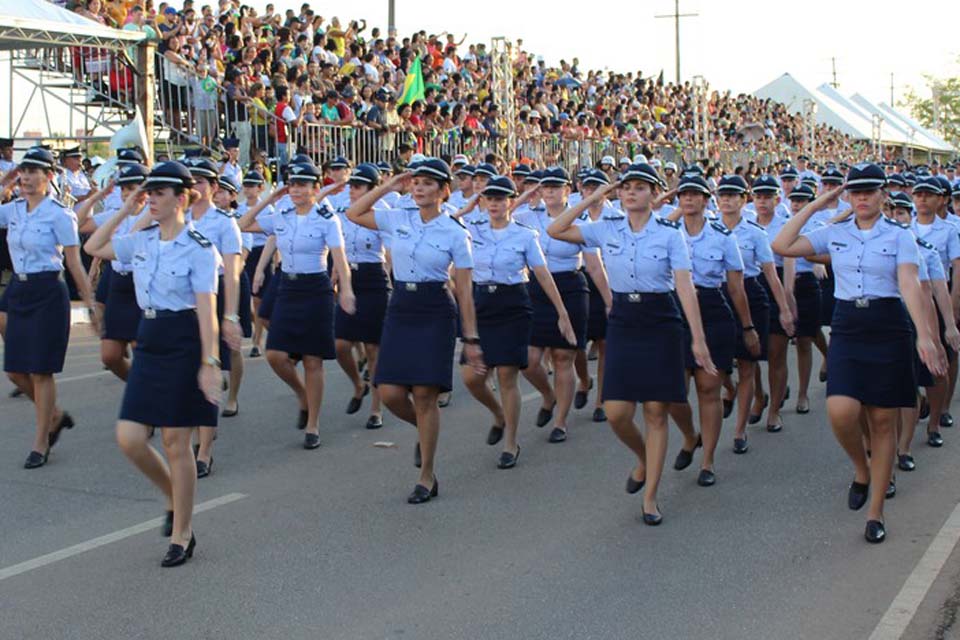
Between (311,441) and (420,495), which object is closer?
(420,495)

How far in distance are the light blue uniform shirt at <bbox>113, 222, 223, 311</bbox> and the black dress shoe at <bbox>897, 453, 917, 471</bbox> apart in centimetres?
493

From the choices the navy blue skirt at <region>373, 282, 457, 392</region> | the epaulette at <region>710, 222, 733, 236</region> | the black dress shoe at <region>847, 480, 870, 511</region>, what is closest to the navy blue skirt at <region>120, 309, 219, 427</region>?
the navy blue skirt at <region>373, 282, 457, 392</region>

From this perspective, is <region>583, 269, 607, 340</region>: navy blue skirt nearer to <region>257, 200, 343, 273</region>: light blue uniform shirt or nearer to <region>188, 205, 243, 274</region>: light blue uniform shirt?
<region>257, 200, 343, 273</region>: light blue uniform shirt

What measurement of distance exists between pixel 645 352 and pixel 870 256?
4.37ft

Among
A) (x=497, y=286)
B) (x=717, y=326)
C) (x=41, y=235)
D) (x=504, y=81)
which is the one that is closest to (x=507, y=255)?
(x=497, y=286)

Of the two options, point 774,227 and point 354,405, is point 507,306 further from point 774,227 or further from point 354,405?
point 774,227

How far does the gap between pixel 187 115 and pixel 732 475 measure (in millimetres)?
13206

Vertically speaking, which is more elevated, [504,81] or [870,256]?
[504,81]

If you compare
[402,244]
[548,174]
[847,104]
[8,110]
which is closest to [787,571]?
[402,244]

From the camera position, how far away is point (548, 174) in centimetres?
1039

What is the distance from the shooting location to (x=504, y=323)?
30.3 feet

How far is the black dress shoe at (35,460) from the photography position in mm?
8516

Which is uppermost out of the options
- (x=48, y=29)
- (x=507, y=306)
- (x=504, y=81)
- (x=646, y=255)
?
(x=48, y=29)

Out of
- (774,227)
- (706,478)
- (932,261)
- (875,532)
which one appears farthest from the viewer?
(774,227)
